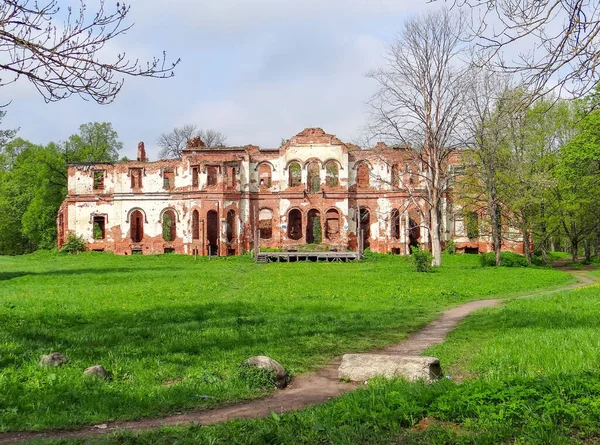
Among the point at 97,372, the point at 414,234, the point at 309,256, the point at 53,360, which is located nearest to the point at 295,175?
the point at 414,234

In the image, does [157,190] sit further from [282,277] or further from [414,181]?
[282,277]

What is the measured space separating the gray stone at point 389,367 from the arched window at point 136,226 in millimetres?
38853

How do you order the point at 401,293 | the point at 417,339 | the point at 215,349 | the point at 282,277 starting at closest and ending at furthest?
the point at 215,349
the point at 417,339
the point at 401,293
the point at 282,277

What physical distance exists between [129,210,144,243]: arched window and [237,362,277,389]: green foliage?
3859cm

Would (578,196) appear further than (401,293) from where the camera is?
Yes

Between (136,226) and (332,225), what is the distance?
54.9 ft

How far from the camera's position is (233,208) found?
1663 inches

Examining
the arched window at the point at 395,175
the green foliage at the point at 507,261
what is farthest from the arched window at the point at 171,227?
the green foliage at the point at 507,261

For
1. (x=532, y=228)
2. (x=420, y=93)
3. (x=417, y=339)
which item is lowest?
(x=417, y=339)

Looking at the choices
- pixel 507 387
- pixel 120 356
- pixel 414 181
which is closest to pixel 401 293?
pixel 120 356

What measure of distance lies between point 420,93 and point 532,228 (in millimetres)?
13340

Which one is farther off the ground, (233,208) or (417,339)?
(233,208)

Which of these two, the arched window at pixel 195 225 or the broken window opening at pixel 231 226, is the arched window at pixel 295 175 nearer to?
the broken window opening at pixel 231 226

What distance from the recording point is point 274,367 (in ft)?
25.9
